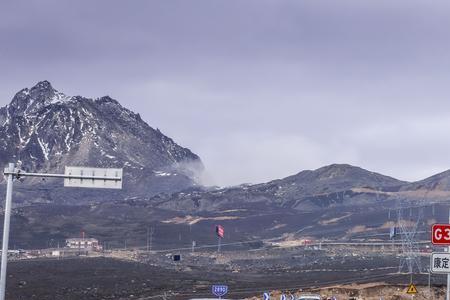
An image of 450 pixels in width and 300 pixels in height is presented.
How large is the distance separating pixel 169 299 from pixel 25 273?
84.5 meters

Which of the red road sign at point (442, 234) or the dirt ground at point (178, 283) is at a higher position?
the red road sign at point (442, 234)

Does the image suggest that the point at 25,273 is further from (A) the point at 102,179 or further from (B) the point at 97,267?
(A) the point at 102,179

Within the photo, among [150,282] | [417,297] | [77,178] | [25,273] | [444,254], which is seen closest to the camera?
[444,254]

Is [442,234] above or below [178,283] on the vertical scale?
above

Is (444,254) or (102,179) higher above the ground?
(102,179)

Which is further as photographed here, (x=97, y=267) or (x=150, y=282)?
(x=97, y=267)

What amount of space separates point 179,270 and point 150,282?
45.7 m

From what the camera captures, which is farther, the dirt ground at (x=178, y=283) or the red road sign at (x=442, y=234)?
the dirt ground at (x=178, y=283)

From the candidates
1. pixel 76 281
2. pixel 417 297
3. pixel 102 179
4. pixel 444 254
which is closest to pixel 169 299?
pixel 417 297

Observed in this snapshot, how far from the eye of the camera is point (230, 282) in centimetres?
14738

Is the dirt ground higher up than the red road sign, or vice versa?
the red road sign

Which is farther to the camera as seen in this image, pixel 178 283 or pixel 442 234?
pixel 178 283

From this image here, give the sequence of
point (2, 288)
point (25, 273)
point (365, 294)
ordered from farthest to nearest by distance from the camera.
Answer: point (25, 273)
point (365, 294)
point (2, 288)

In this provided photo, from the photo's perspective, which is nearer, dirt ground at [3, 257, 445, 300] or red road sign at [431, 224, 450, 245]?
red road sign at [431, 224, 450, 245]
